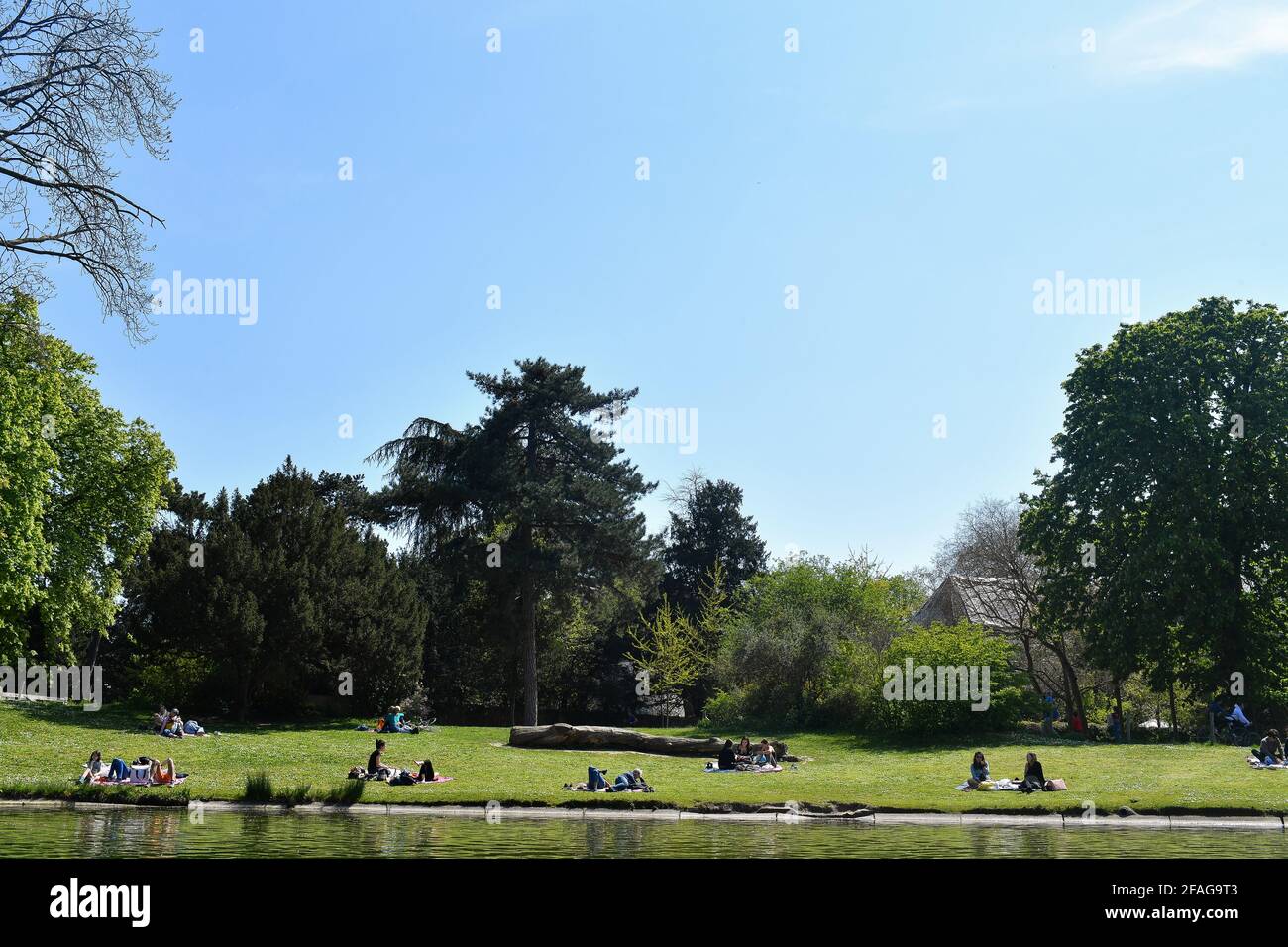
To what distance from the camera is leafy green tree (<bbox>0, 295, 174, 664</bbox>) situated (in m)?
33.1

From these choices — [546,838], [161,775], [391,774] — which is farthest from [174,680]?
[546,838]

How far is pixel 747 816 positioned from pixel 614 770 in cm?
967

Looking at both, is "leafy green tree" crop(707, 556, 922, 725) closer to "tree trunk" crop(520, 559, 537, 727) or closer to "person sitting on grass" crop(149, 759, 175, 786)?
"tree trunk" crop(520, 559, 537, 727)

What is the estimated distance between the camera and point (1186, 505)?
1550 inches

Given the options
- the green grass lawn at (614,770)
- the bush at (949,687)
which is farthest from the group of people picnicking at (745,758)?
the bush at (949,687)

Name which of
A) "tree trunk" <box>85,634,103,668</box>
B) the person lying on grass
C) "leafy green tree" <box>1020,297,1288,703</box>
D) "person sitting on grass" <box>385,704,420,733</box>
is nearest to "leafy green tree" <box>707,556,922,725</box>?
"leafy green tree" <box>1020,297,1288,703</box>

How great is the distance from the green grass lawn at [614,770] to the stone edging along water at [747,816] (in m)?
0.30

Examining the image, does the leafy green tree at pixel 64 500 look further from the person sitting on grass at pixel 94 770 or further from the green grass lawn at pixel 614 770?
the person sitting on grass at pixel 94 770

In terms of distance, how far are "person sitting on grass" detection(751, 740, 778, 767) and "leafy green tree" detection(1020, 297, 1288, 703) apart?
15.9 m

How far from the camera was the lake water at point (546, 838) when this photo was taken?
15656 millimetres

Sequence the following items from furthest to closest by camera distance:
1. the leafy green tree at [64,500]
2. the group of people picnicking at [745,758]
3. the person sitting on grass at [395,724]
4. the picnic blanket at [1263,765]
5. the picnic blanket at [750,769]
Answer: the person sitting on grass at [395,724], the leafy green tree at [64,500], the group of people picnicking at [745,758], the picnic blanket at [750,769], the picnic blanket at [1263,765]

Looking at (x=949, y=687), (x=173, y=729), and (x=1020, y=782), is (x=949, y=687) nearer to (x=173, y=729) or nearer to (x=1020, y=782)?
(x=1020, y=782)
